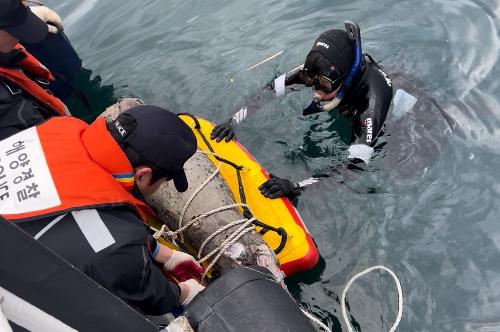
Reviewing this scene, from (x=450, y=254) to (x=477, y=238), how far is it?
0.26 metres

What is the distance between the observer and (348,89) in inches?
165

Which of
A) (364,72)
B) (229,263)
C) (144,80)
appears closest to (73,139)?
(229,263)

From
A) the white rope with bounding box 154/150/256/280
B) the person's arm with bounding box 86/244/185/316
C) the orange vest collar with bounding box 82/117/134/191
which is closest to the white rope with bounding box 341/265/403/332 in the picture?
the white rope with bounding box 154/150/256/280

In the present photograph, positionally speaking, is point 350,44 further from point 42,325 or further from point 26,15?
point 42,325

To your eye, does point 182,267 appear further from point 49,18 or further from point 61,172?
point 49,18

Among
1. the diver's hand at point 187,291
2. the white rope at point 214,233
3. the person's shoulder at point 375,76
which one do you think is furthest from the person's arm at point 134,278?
the person's shoulder at point 375,76

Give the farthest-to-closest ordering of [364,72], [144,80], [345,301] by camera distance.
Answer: [144,80] → [364,72] → [345,301]

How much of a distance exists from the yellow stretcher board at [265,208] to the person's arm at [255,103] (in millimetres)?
81

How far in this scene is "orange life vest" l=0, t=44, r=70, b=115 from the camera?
390 centimetres

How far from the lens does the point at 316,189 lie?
166 inches

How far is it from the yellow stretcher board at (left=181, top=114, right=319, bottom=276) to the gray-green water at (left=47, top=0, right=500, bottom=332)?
1.19ft

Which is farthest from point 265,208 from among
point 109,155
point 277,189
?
point 109,155

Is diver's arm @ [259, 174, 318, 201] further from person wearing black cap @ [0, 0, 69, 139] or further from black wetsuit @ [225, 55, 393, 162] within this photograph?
person wearing black cap @ [0, 0, 69, 139]

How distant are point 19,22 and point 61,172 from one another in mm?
2002
